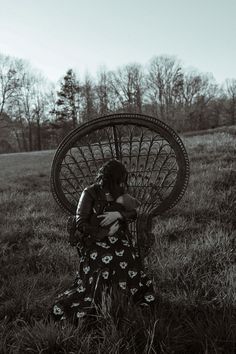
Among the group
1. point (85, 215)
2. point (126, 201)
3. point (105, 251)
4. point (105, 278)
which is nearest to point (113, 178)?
point (126, 201)

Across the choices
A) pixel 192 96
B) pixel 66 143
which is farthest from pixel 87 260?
pixel 192 96

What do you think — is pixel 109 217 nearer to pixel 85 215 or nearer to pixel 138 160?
pixel 85 215

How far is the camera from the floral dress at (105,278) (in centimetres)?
229

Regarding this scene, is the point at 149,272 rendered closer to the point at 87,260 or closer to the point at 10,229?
the point at 87,260

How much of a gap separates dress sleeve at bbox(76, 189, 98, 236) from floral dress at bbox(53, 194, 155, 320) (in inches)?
4.1

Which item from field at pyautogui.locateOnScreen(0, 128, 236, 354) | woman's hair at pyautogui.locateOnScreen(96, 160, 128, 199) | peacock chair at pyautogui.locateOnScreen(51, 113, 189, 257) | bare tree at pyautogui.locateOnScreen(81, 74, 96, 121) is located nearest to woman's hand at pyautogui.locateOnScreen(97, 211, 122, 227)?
woman's hair at pyautogui.locateOnScreen(96, 160, 128, 199)

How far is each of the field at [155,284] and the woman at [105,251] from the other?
0.50ft

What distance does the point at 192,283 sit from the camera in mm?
2703

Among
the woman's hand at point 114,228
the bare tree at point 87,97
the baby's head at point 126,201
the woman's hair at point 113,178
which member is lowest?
the woman's hand at point 114,228

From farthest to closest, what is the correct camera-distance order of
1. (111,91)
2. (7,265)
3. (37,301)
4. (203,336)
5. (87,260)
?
(111,91), (7,265), (37,301), (87,260), (203,336)

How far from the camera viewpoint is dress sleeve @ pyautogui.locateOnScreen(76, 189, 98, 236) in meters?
2.32

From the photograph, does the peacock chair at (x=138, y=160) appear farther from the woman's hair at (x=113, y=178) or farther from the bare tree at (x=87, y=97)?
the bare tree at (x=87, y=97)

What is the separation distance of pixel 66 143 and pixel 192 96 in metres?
46.2

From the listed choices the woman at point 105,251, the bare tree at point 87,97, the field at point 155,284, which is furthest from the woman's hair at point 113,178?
the bare tree at point 87,97
